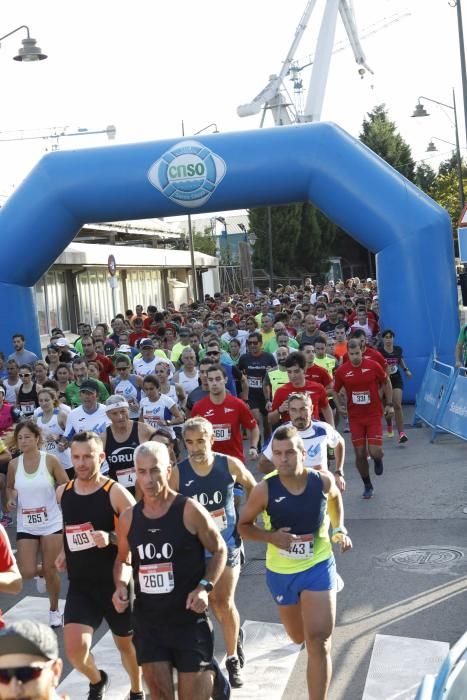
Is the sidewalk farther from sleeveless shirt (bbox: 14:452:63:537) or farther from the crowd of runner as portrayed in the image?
sleeveless shirt (bbox: 14:452:63:537)

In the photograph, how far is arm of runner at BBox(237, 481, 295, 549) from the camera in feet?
19.5

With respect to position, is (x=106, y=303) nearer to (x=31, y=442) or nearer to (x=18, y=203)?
(x=18, y=203)

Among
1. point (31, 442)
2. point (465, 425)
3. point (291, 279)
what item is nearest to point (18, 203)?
point (465, 425)

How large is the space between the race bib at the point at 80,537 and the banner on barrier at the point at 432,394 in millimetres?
9181

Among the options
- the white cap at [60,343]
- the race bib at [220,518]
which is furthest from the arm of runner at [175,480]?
the white cap at [60,343]

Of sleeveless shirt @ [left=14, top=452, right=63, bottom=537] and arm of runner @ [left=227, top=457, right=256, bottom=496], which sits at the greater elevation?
arm of runner @ [left=227, top=457, right=256, bottom=496]

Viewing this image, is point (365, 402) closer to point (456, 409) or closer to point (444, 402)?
point (456, 409)

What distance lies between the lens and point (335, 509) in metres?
6.41

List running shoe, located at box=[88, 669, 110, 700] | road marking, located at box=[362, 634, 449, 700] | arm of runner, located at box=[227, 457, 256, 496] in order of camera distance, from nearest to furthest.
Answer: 1. road marking, located at box=[362, 634, 449, 700]
2. running shoe, located at box=[88, 669, 110, 700]
3. arm of runner, located at box=[227, 457, 256, 496]

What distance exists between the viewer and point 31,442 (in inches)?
314

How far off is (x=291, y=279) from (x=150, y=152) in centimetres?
4376

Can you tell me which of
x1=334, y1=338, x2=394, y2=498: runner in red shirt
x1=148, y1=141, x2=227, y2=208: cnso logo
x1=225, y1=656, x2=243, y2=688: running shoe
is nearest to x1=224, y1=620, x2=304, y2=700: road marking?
x1=225, y1=656, x2=243, y2=688: running shoe

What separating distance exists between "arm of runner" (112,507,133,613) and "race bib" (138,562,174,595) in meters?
0.30

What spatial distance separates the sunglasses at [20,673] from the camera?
290 centimetres
